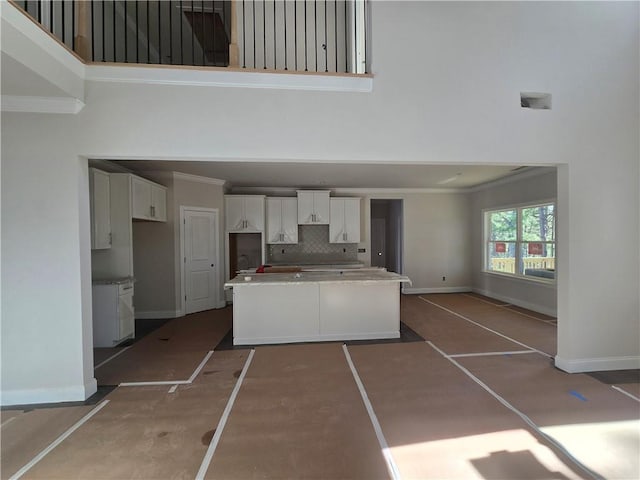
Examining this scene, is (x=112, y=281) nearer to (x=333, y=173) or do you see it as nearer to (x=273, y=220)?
(x=273, y=220)

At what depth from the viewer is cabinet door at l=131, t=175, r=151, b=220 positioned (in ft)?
13.1

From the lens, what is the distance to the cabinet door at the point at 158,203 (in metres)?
4.50

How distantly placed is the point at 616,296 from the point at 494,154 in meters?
1.94

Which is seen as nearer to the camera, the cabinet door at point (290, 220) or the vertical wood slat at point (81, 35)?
the vertical wood slat at point (81, 35)

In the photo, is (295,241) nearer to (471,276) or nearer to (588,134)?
(471,276)

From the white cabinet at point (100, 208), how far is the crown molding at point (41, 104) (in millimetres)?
1330

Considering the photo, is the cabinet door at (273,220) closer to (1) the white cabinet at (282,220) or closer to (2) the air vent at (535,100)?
(1) the white cabinet at (282,220)

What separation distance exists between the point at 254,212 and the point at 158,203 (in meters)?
1.88

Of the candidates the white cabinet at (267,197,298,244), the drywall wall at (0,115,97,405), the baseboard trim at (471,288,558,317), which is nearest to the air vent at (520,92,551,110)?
the baseboard trim at (471,288,558,317)

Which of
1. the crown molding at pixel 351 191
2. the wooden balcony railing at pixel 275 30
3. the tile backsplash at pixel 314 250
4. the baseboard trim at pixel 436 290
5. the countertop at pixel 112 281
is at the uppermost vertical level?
the wooden balcony railing at pixel 275 30

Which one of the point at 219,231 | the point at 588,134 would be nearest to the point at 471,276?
the point at 588,134

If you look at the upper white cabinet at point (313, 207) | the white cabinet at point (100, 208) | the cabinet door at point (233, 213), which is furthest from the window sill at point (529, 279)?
the white cabinet at point (100, 208)

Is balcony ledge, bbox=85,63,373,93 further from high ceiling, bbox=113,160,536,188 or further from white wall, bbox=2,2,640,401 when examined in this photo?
high ceiling, bbox=113,160,536,188

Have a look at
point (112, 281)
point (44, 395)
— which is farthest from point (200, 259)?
point (44, 395)
